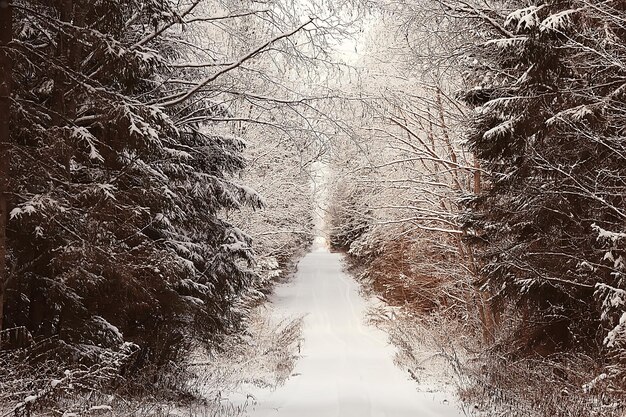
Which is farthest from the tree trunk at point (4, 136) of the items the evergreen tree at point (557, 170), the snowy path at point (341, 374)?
the evergreen tree at point (557, 170)

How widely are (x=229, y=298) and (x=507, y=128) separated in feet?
18.4

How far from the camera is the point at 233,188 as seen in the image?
1035 cm

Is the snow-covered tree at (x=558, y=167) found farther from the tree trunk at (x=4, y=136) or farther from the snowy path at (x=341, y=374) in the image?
the tree trunk at (x=4, y=136)

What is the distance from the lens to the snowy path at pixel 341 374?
8617 millimetres

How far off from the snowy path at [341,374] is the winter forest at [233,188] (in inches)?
4.8

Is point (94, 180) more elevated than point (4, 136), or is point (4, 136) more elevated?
point (4, 136)

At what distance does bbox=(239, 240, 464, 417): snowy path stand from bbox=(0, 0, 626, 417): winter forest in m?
0.12

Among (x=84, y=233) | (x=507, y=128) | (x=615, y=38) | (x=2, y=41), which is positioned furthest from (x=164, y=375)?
(x=615, y=38)

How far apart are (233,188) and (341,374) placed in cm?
560

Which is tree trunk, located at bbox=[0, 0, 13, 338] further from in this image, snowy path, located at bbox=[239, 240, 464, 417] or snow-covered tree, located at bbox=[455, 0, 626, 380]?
snow-covered tree, located at bbox=[455, 0, 626, 380]

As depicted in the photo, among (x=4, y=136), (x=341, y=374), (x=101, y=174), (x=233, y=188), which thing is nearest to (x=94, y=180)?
(x=101, y=174)

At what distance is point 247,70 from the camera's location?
7934 mm

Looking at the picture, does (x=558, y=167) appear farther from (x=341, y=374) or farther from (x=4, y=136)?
(x=341, y=374)

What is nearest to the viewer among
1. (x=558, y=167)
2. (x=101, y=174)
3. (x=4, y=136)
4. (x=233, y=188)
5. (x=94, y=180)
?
(x=4, y=136)
